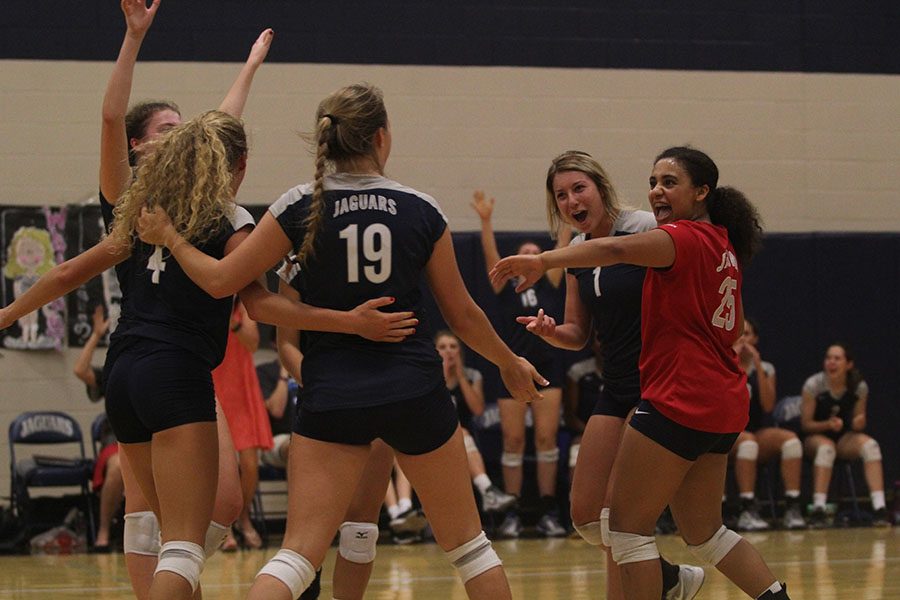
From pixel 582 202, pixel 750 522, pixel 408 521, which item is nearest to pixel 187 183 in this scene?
pixel 582 202

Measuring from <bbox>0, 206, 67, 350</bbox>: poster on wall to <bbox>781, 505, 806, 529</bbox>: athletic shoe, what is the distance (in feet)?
18.7

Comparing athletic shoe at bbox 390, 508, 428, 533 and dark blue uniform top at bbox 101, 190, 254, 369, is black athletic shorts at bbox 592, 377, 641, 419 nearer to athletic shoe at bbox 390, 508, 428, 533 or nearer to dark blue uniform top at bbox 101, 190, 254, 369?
dark blue uniform top at bbox 101, 190, 254, 369

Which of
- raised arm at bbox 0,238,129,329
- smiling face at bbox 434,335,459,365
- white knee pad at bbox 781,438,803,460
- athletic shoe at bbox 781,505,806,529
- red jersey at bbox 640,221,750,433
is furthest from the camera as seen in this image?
white knee pad at bbox 781,438,803,460

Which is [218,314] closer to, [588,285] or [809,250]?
[588,285]

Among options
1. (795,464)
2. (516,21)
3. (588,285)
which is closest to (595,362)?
(795,464)

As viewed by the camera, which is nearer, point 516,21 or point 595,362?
point 595,362

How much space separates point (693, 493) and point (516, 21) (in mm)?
7078

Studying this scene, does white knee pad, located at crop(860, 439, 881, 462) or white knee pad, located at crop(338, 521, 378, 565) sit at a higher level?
white knee pad, located at crop(338, 521, 378, 565)

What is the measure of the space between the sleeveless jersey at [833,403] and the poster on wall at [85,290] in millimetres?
5444

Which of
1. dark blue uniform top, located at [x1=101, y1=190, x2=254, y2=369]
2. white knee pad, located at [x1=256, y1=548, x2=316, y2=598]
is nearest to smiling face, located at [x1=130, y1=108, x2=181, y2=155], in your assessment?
dark blue uniform top, located at [x1=101, y1=190, x2=254, y2=369]

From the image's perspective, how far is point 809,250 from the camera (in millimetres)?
10758

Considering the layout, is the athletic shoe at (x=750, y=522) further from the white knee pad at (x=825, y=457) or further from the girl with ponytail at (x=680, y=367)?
the girl with ponytail at (x=680, y=367)

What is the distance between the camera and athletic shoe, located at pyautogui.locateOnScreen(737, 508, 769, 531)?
943 centimetres

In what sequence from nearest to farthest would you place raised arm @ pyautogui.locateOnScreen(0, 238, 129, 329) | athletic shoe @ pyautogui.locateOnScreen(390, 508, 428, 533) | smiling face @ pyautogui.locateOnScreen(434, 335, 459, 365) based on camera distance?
raised arm @ pyautogui.locateOnScreen(0, 238, 129, 329)
athletic shoe @ pyautogui.locateOnScreen(390, 508, 428, 533)
smiling face @ pyautogui.locateOnScreen(434, 335, 459, 365)
